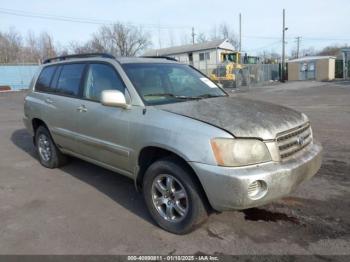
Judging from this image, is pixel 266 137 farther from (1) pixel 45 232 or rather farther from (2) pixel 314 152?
(1) pixel 45 232

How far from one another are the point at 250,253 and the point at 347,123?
24.5 feet

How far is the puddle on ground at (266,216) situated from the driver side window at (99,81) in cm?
207

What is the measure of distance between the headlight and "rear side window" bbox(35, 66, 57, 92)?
3.66m

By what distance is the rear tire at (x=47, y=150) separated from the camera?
19.6 ft

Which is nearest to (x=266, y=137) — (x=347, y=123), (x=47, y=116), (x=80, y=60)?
(x=80, y=60)

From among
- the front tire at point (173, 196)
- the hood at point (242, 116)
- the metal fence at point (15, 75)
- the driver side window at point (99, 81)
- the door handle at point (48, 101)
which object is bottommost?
the front tire at point (173, 196)

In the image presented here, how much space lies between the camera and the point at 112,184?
17.2ft

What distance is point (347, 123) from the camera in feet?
30.8

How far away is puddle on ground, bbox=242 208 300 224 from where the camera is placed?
3843 mm

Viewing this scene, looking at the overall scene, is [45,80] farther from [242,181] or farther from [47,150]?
[242,181]

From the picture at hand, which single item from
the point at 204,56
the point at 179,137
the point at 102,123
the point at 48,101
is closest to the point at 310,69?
the point at 204,56

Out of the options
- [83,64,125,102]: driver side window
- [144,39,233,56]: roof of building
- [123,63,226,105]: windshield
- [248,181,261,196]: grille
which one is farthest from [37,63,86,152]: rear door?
[144,39,233,56]: roof of building

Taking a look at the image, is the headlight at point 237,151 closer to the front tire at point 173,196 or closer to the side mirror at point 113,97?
the front tire at point 173,196

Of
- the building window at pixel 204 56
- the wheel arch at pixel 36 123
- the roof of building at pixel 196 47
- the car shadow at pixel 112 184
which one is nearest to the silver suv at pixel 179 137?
the car shadow at pixel 112 184
